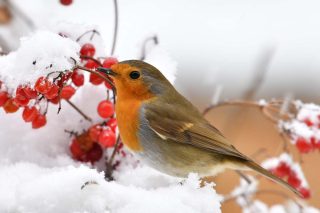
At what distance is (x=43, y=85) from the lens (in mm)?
1214

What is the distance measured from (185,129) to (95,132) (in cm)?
33

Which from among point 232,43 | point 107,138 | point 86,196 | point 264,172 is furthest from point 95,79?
point 232,43

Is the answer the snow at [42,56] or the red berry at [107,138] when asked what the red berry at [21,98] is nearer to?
the snow at [42,56]

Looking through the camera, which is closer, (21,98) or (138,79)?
(21,98)

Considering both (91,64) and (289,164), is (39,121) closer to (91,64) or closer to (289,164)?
(91,64)

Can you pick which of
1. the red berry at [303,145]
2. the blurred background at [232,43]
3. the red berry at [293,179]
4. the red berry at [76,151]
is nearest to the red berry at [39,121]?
the red berry at [76,151]

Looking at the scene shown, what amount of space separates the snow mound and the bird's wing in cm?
45

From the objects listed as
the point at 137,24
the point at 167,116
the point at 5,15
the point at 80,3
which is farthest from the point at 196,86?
the point at 167,116

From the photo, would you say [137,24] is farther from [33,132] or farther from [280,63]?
[33,132]

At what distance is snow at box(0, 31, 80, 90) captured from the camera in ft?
4.03

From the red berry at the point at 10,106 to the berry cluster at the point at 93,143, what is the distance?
169 mm

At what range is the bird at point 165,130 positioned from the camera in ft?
4.97

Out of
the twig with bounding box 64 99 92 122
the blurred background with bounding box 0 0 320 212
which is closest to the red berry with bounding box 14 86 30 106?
the twig with bounding box 64 99 92 122

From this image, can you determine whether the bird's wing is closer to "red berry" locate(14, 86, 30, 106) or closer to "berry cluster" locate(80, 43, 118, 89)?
"berry cluster" locate(80, 43, 118, 89)
